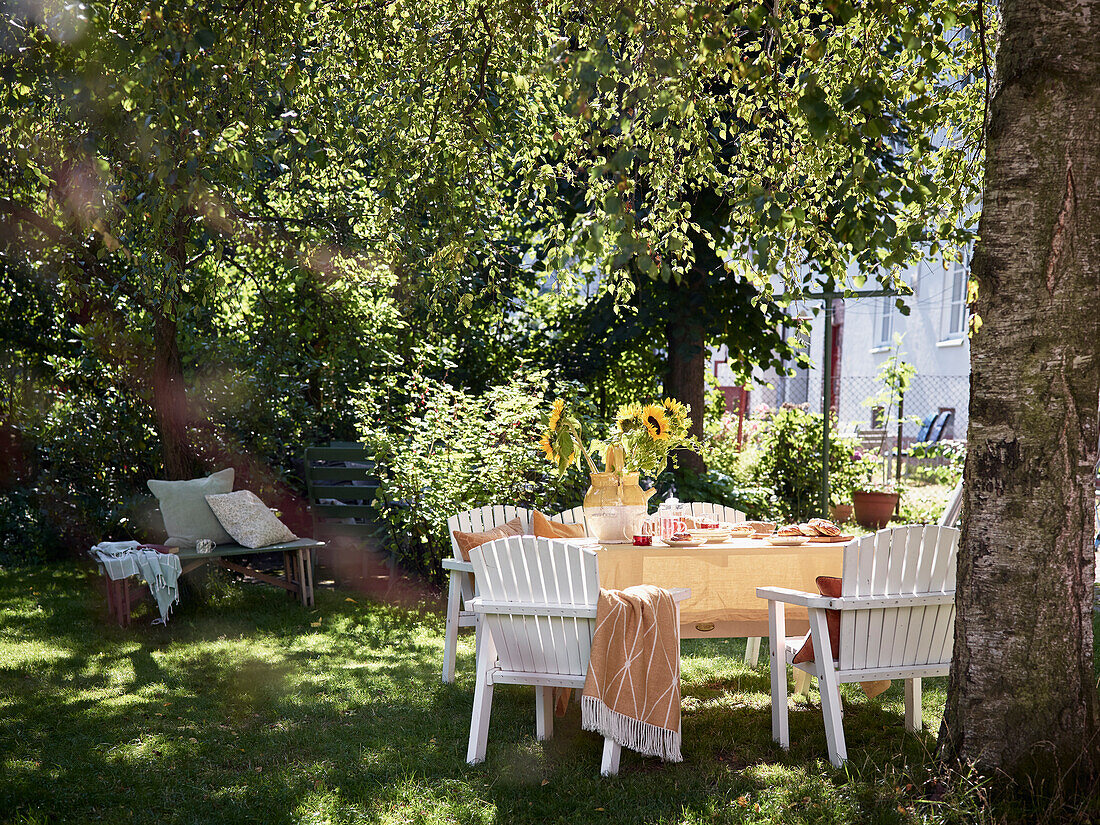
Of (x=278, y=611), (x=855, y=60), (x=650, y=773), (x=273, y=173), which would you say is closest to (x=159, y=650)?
(x=278, y=611)

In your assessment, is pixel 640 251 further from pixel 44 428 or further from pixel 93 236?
pixel 44 428

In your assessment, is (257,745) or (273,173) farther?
(273,173)

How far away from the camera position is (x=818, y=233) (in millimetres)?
4316

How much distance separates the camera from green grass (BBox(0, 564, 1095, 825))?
3.42 m

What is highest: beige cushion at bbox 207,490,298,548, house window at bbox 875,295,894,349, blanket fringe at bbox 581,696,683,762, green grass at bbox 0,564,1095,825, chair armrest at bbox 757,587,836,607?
house window at bbox 875,295,894,349

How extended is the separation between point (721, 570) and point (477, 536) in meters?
1.34

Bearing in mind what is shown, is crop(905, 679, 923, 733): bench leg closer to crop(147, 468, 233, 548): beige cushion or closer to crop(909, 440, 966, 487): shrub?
crop(909, 440, 966, 487): shrub

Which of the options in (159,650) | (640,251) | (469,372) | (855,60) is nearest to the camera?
(640,251)

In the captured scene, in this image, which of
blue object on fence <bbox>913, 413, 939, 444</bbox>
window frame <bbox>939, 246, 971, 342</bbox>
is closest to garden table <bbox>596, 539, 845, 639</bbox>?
window frame <bbox>939, 246, 971, 342</bbox>

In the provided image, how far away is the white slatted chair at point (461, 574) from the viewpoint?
5145 mm

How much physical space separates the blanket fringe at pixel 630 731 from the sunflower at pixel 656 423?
4.76 feet

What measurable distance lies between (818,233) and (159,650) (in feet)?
15.1

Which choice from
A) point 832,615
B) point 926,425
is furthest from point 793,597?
point 926,425

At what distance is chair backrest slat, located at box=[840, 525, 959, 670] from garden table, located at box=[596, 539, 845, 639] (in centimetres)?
48
